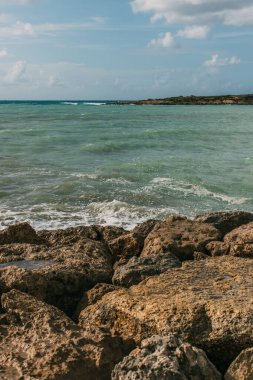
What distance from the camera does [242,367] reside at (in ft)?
14.1

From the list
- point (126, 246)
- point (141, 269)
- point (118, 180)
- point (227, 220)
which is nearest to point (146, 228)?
point (126, 246)

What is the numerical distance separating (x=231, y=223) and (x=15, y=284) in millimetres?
5433

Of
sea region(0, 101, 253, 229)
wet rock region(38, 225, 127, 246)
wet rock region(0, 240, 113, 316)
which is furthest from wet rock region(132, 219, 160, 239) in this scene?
wet rock region(0, 240, 113, 316)

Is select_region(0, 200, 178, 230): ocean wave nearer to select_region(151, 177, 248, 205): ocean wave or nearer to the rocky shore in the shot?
select_region(151, 177, 248, 205): ocean wave

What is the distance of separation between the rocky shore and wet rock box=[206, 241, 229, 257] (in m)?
0.02

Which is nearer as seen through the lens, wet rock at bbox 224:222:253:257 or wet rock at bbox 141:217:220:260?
wet rock at bbox 224:222:253:257

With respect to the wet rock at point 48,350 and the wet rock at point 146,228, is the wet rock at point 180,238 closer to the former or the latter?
the wet rock at point 146,228

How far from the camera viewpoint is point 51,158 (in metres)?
25.4

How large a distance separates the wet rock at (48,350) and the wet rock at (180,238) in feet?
10.5

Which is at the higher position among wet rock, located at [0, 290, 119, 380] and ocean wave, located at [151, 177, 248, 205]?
wet rock, located at [0, 290, 119, 380]

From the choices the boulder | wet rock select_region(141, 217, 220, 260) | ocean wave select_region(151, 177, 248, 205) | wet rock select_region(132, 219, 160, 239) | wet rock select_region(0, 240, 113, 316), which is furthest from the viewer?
ocean wave select_region(151, 177, 248, 205)

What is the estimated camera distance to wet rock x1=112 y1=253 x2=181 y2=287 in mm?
6559

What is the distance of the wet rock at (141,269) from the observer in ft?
21.5

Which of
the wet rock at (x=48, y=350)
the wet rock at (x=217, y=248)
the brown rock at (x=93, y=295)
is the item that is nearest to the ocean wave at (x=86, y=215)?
the wet rock at (x=217, y=248)
